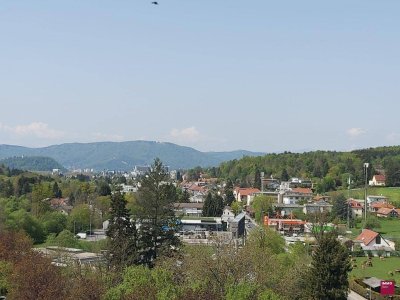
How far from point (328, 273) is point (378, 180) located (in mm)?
83591

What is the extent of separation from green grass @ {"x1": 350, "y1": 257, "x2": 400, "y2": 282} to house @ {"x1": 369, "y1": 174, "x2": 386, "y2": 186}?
180 feet

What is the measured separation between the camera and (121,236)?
2970cm

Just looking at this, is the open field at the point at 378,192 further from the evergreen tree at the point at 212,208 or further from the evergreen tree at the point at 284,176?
the evergreen tree at the point at 284,176

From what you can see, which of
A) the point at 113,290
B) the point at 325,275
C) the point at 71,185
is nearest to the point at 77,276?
the point at 113,290

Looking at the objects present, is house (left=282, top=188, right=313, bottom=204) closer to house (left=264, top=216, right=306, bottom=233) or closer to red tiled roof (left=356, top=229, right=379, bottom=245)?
house (left=264, top=216, right=306, bottom=233)

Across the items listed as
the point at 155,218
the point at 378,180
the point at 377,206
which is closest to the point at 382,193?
the point at 378,180

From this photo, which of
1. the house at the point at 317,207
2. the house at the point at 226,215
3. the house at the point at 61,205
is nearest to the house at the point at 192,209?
the house at the point at 226,215

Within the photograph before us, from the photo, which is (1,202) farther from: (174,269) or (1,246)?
(174,269)

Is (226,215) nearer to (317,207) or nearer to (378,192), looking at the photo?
(317,207)

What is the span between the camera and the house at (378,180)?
103431mm

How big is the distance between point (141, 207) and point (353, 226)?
4495 cm

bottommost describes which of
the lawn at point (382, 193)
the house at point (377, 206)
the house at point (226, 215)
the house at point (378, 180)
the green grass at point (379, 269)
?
the green grass at point (379, 269)

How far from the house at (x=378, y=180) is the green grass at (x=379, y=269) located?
54.8 m

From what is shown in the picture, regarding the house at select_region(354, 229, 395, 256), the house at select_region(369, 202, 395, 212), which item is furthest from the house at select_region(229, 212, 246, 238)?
the house at select_region(369, 202, 395, 212)
